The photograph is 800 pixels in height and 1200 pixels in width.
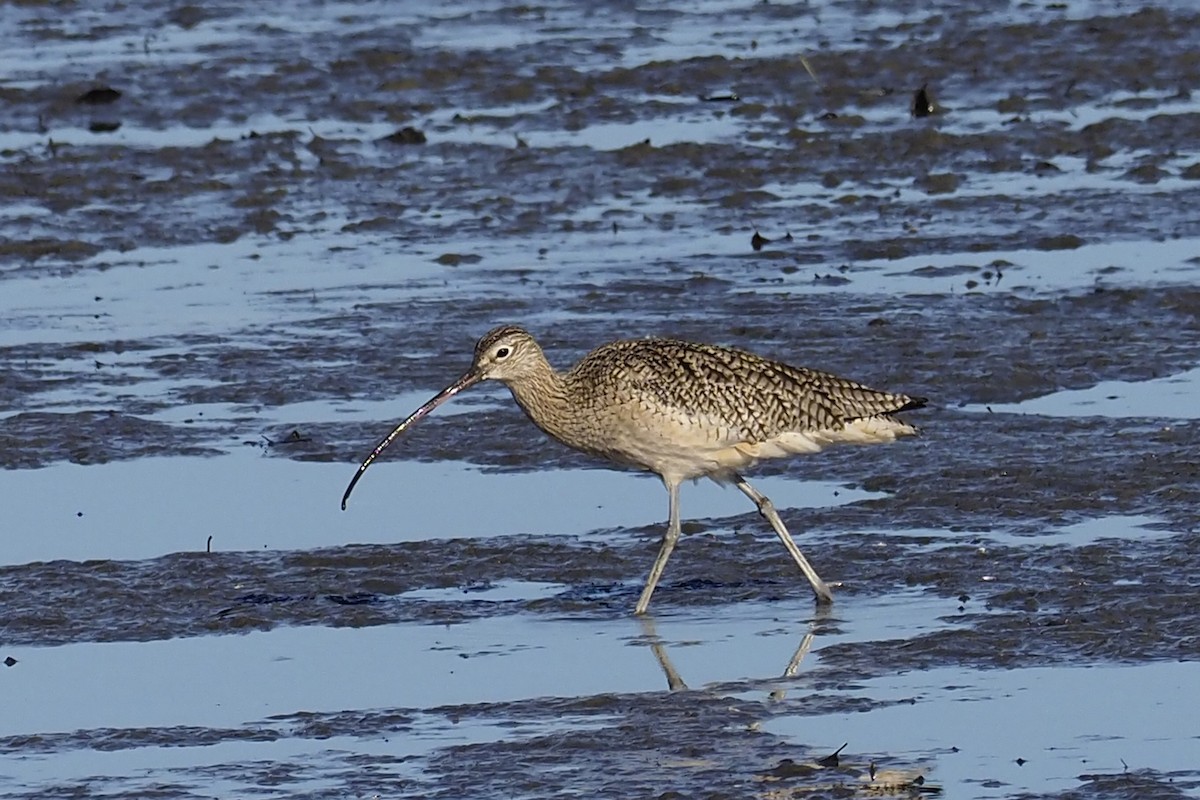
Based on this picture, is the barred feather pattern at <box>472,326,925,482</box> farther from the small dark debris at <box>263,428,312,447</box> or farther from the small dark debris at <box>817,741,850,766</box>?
the small dark debris at <box>817,741,850,766</box>

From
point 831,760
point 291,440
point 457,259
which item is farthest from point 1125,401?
point 831,760

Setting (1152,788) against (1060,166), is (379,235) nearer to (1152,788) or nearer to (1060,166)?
(1060,166)

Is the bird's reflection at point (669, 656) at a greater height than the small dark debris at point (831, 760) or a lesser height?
greater

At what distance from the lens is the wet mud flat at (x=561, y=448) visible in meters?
6.67

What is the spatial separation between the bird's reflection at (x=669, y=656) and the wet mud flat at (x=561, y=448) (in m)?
0.03

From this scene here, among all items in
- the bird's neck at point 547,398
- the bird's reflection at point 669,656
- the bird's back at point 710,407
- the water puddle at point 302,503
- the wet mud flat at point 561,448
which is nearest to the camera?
the wet mud flat at point 561,448

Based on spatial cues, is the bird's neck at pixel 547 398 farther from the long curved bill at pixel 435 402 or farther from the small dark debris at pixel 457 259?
the small dark debris at pixel 457 259

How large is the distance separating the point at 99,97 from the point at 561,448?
802cm

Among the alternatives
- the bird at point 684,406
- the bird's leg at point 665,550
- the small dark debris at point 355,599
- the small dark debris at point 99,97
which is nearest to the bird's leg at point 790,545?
the bird at point 684,406

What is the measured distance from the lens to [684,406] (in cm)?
820

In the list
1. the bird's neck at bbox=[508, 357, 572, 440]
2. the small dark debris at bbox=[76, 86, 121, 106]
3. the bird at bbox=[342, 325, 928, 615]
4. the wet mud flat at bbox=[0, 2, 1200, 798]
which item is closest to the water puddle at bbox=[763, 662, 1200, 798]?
the wet mud flat at bbox=[0, 2, 1200, 798]

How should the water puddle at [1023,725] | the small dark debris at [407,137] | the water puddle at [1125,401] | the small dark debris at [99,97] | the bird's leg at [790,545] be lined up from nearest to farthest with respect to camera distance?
1. the water puddle at [1023,725]
2. the bird's leg at [790,545]
3. the water puddle at [1125,401]
4. the small dark debris at [407,137]
5. the small dark debris at [99,97]

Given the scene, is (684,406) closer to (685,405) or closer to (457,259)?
(685,405)

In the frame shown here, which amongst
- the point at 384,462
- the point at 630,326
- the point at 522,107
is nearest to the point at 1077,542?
the point at 384,462
